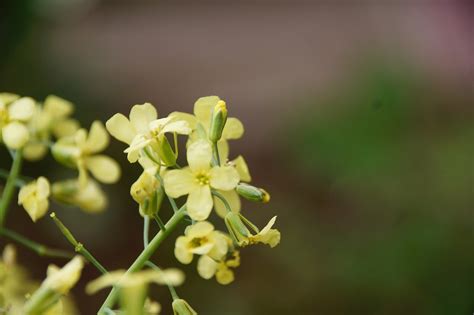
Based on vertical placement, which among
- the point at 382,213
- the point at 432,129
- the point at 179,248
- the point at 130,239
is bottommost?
the point at 130,239

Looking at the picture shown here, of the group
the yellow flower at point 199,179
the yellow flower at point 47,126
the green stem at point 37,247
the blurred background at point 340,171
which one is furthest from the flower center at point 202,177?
the blurred background at point 340,171

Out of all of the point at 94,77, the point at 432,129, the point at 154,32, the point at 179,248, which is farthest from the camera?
the point at 154,32

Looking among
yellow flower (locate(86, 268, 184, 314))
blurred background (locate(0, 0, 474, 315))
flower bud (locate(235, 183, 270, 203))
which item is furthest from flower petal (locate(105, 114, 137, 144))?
blurred background (locate(0, 0, 474, 315))

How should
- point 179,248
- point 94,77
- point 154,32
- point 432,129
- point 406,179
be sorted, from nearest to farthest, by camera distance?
point 179,248 < point 406,179 < point 432,129 < point 94,77 < point 154,32

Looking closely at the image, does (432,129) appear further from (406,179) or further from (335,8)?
(335,8)

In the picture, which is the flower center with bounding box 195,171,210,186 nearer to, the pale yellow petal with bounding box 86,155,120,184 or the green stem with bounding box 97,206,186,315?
the green stem with bounding box 97,206,186,315

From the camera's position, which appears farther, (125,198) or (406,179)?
(125,198)

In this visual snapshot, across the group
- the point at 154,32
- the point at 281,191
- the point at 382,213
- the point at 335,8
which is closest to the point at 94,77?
the point at 281,191
